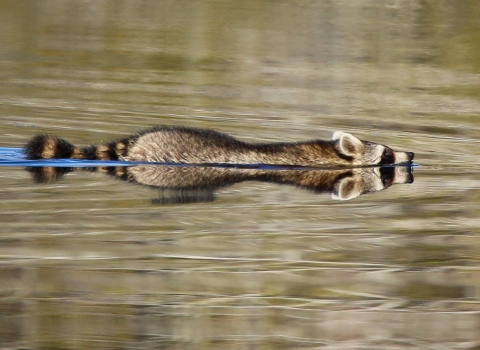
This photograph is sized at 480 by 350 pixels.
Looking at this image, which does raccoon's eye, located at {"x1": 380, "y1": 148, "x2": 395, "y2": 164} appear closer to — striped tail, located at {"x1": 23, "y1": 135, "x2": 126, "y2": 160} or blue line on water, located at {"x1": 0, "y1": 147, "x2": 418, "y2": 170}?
blue line on water, located at {"x1": 0, "y1": 147, "x2": 418, "y2": 170}

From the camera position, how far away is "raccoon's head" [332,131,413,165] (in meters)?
12.0

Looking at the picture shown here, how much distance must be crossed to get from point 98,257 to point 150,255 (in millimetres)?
385

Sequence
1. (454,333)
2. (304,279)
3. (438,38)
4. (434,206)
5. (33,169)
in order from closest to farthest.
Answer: (454,333) → (304,279) → (434,206) → (33,169) → (438,38)

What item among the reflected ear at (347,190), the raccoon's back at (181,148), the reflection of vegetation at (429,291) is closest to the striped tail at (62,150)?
the raccoon's back at (181,148)

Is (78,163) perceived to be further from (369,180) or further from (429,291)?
(429,291)

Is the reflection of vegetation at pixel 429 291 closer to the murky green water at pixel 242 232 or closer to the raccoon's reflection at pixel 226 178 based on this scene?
the murky green water at pixel 242 232

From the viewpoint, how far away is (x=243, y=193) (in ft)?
34.7

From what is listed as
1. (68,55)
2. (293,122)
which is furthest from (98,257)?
(68,55)

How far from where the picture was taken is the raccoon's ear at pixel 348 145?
1200cm

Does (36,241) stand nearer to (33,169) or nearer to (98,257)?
(98,257)

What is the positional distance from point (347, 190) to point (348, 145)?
1070mm

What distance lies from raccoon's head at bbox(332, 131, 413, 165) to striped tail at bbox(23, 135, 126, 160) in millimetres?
2226

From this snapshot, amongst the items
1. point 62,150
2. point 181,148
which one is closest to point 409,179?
point 181,148

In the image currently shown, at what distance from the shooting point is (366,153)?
12.2 m
